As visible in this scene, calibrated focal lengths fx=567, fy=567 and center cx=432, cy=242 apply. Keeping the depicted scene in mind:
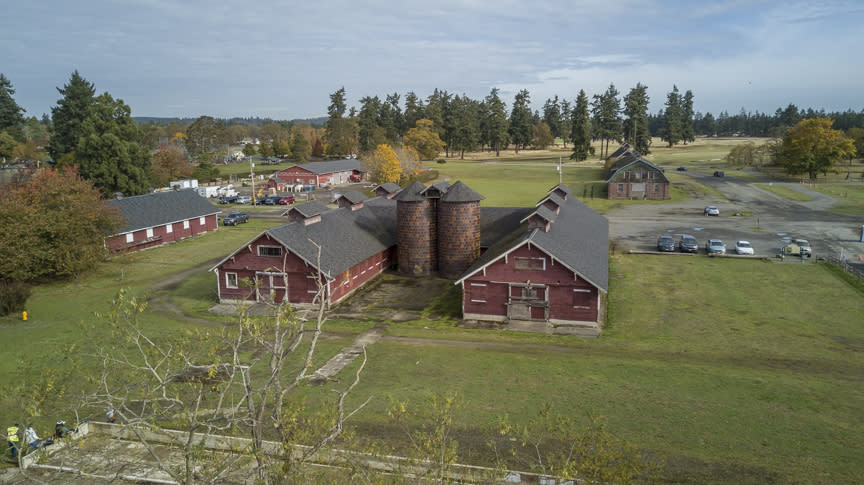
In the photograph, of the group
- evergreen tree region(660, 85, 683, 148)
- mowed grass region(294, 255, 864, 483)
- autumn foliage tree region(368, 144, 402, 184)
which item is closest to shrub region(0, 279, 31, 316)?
mowed grass region(294, 255, 864, 483)

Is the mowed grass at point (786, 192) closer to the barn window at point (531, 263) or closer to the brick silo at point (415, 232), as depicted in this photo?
the brick silo at point (415, 232)

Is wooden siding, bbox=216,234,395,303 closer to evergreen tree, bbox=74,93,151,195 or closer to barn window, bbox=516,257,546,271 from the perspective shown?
barn window, bbox=516,257,546,271

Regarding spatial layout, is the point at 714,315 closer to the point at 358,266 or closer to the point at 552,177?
the point at 358,266

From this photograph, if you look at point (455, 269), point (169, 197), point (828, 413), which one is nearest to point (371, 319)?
point (455, 269)

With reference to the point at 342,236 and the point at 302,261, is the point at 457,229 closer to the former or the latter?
the point at 342,236

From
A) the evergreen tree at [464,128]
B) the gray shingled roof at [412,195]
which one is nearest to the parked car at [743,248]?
the gray shingled roof at [412,195]

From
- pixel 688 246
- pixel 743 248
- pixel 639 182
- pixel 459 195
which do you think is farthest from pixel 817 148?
pixel 459 195
